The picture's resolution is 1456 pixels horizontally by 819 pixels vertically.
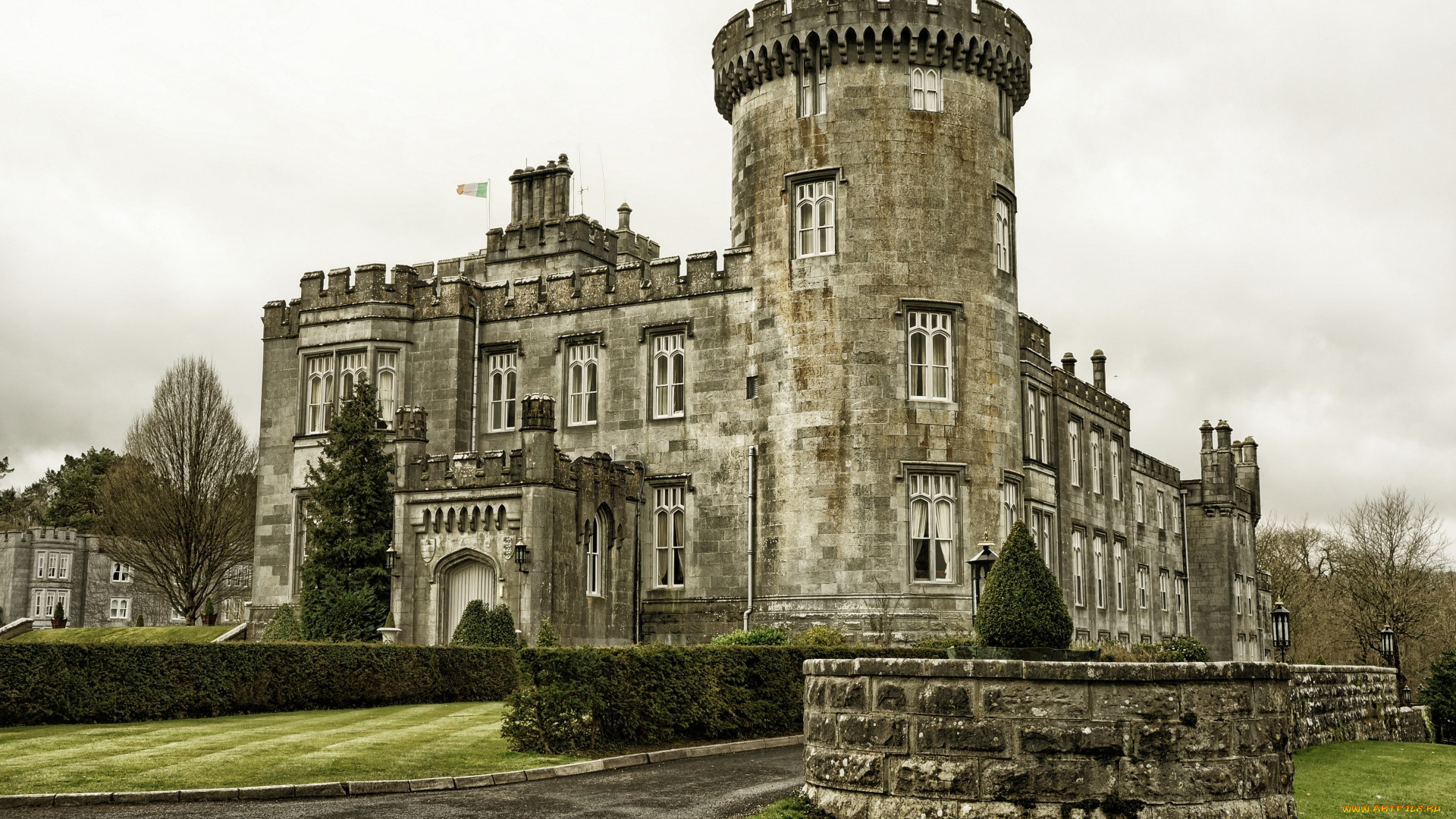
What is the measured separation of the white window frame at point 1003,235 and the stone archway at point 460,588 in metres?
15.3

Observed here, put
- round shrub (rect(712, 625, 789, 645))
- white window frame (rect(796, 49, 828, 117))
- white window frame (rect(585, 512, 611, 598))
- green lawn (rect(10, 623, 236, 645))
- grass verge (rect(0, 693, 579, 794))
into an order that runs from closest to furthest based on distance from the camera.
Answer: grass verge (rect(0, 693, 579, 794)) < round shrub (rect(712, 625, 789, 645)) < white window frame (rect(585, 512, 611, 598)) < white window frame (rect(796, 49, 828, 117)) < green lawn (rect(10, 623, 236, 645))

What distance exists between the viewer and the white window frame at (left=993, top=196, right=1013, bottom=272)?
35.8 meters

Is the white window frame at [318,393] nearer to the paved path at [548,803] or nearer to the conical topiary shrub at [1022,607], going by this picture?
the paved path at [548,803]

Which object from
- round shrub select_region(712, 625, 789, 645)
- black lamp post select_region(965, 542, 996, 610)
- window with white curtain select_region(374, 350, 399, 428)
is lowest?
round shrub select_region(712, 625, 789, 645)

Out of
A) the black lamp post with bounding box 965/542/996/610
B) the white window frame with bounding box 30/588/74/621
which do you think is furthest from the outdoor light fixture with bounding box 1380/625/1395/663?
the white window frame with bounding box 30/588/74/621

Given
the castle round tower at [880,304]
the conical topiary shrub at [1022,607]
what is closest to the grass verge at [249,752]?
the conical topiary shrub at [1022,607]

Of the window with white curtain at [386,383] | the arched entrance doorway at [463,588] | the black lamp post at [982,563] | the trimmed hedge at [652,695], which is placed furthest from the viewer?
the window with white curtain at [386,383]

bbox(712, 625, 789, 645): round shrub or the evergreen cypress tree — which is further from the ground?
the evergreen cypress tree


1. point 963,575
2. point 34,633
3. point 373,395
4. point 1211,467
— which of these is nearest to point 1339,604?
point 1211,467

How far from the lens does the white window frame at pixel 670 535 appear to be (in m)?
35.4

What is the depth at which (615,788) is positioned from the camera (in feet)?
51.6

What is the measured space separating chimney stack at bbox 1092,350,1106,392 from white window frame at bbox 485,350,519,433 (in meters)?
22.8

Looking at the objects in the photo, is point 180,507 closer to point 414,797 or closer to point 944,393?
point 944,393

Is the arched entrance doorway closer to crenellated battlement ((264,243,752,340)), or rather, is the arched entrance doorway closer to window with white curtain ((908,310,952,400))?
crenellated battlement ((264,243,752,340))
